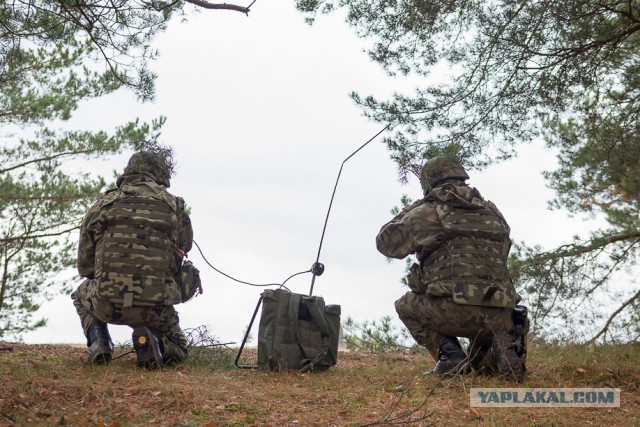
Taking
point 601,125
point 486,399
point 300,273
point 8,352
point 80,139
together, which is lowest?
point 486,399

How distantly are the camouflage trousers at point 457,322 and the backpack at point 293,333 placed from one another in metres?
0.86

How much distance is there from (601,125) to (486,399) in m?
4.60

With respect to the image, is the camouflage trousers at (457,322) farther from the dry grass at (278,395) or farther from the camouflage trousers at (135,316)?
the camouflage trousers at (135,316)

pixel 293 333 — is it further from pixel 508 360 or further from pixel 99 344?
pixel 508 360

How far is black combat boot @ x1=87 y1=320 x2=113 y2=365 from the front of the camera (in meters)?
6.45

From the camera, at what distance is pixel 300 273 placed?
6.80 meters

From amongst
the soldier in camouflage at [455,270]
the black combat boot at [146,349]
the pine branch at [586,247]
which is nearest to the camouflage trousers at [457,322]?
the soldier in camouflage at [455,270]

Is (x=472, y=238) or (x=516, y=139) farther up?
(x=516, y=139)

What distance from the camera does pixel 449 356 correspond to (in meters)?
6.25

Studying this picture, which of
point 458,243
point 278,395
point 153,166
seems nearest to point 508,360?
point 458,243

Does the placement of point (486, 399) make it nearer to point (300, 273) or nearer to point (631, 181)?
point (300, 273)

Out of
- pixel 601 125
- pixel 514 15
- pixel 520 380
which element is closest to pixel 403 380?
pixel 520 380

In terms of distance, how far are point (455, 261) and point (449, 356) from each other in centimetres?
82

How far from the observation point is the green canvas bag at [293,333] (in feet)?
21.7
